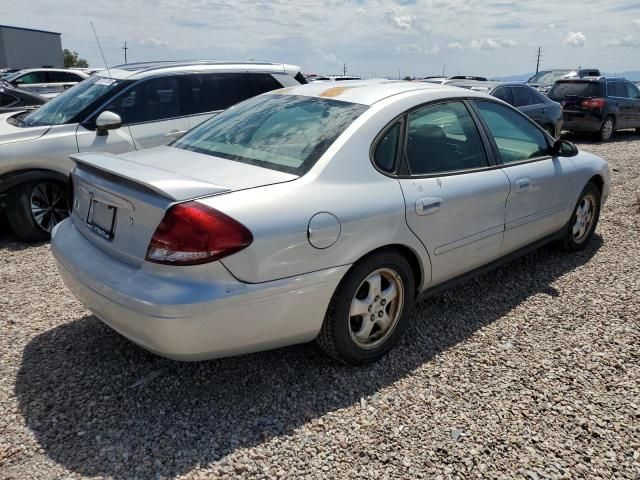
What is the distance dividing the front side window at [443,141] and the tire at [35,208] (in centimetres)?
383

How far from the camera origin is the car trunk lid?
2.56 meters

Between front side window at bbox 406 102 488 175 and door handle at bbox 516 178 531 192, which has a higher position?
front side window at bbox 406 102 488 175

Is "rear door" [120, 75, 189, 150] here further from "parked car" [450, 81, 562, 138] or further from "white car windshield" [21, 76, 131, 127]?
"parked car" [450, 81, 562, 138]

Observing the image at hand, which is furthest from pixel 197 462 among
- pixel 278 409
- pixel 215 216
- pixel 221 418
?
pixel 215 216

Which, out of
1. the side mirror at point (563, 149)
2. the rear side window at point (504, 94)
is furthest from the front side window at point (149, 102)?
the rear side window at point (504, 94)

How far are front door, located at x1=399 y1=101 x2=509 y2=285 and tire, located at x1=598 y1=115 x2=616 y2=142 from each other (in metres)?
11.8

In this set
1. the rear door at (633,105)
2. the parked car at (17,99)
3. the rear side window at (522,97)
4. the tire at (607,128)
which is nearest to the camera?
the parked car at (17,99)

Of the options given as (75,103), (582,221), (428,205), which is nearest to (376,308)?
(428,205)

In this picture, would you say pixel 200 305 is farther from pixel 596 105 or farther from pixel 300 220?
pixel 596 105

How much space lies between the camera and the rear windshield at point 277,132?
3.00m

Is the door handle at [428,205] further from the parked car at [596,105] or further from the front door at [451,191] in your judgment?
the parked car at [596,105]

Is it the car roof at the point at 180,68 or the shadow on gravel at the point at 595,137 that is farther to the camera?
the shadow on gravel at the point at 595,137

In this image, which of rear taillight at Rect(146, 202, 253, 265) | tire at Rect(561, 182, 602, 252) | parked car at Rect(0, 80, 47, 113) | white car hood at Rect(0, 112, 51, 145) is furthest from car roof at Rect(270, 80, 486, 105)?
parked car at Rect(0, 80, 47, 113)

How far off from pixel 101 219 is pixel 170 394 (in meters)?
1.00
